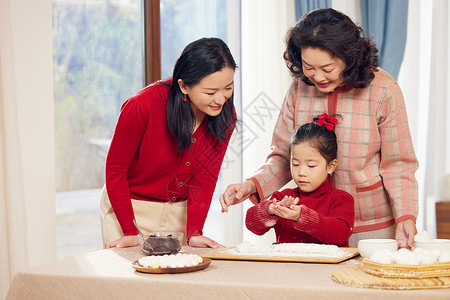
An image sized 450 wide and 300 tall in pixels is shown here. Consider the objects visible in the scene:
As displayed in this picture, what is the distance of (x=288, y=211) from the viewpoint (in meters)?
1.65

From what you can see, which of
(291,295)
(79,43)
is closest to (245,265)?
(291,295)

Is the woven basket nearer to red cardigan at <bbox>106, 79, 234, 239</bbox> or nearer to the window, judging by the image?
red cardigan at <bbox>106, 79, 234, 239</bbox>

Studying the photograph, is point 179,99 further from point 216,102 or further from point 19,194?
point 19,194

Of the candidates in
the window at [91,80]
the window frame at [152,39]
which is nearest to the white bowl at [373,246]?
the window at [91,80]

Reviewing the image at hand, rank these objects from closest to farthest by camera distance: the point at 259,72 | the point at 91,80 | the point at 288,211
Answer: the point at 288,211
the point at 91,80
the point at 259,72

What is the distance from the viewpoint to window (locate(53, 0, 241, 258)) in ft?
10.5

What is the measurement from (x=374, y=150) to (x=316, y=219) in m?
0.36

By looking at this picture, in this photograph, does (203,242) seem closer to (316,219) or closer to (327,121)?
(316,219)

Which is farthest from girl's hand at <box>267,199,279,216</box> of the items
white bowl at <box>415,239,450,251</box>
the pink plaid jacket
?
white bowl at <box>415,239,450,251</box>

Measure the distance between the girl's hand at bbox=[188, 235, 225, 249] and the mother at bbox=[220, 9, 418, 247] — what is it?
124mm

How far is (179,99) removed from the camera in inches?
76.8

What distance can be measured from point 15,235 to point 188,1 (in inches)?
76.1

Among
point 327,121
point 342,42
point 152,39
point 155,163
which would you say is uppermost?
point 152,39

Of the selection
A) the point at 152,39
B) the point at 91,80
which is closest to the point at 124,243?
the point at 91,80
